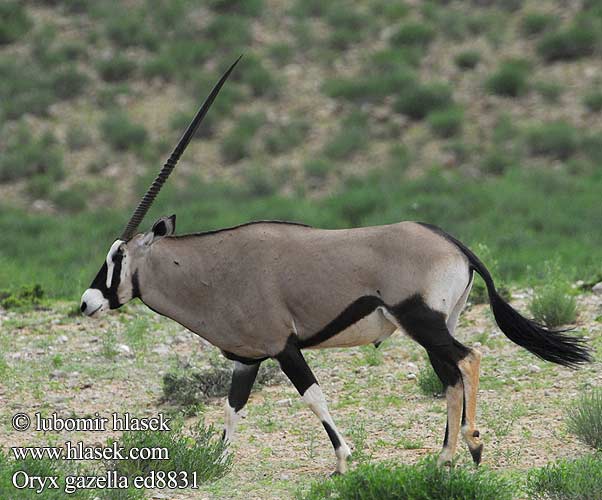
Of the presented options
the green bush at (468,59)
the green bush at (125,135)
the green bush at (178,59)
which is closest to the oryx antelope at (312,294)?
the green bush at (125,135)

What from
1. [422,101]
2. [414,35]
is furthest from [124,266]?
[414,35]

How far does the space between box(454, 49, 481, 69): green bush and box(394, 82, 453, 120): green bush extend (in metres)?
1.26

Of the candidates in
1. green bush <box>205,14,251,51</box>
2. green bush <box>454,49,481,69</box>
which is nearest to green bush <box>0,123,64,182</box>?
green bush <box>205,14,251,51</box>

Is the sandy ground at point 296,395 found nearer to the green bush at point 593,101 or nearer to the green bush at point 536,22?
the green bush at point 593,101

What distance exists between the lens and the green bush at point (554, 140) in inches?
714

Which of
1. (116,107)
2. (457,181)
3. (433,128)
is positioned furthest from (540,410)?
(116,107)

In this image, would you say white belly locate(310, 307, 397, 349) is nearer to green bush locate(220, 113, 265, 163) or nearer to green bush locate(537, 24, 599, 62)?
green bush locate(220, 113, 265, 163)

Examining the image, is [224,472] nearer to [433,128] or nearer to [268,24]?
[433,128]

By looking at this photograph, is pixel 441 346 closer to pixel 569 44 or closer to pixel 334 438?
pixel 334 438

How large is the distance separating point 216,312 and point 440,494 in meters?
1.93

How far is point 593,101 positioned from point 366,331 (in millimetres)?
13359

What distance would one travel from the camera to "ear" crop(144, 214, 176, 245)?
24.3ft

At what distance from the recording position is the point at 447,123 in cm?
1883

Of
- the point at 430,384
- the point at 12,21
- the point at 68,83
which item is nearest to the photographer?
the point at 430,384
